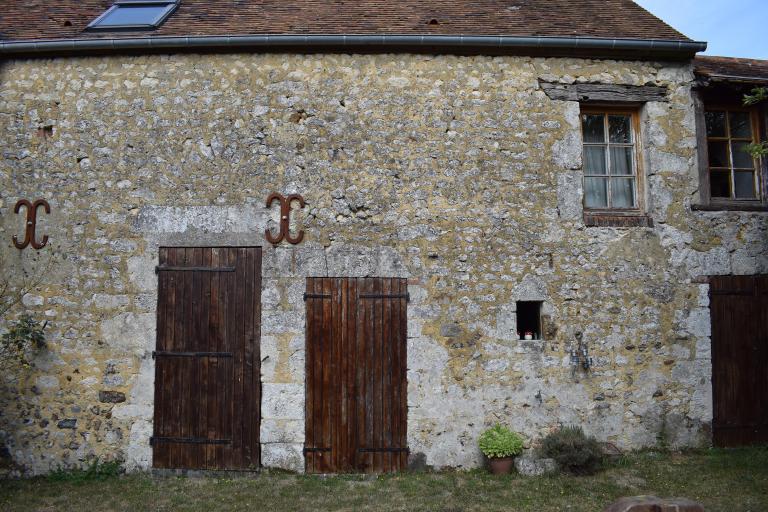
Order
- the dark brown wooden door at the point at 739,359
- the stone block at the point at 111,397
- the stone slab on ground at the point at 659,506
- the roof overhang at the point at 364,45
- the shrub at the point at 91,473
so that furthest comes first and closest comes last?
the dark brown wooden door at the point at 739,359 < the roof overhang at the point at 364,45 < the stone block at the point at 111,397 < the shrub at the point at 91,473 < the stone slab on ground at the point at 659,506

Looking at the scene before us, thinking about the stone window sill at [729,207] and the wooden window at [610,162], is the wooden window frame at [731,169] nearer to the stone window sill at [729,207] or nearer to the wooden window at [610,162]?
the stone window sill at [729,207]

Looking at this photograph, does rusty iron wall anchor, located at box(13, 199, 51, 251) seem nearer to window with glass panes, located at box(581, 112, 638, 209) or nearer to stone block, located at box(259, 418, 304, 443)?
stone block, located at box(259, 418, 304, 443)

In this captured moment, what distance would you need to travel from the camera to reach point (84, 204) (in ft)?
17.5

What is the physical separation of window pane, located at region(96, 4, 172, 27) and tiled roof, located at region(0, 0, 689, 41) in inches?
7.1

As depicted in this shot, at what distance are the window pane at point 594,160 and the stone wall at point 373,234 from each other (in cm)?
26

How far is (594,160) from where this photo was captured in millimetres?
5664

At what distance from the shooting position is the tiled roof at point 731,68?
18.4 ft

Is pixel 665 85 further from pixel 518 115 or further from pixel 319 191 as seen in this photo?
pixel 319 191

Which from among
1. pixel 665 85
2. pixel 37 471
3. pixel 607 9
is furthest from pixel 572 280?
pixel 37 471

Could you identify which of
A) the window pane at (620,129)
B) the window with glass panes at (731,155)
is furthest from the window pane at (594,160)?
the window with glass panes at (731,155)

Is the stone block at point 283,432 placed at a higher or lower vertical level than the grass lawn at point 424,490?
higher

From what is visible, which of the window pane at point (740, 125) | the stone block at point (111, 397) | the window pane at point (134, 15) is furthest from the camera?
the window pane at point (740, 125)

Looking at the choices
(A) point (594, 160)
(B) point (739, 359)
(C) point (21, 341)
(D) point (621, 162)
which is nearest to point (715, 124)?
(D) point (621, 162)

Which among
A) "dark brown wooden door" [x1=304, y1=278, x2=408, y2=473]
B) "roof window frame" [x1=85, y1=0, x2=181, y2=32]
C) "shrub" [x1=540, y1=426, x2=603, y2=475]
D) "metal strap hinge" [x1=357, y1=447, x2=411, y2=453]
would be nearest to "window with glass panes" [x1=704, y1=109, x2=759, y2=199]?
"shrub" [x1=540, y1=426, x2=603, y2=475]
